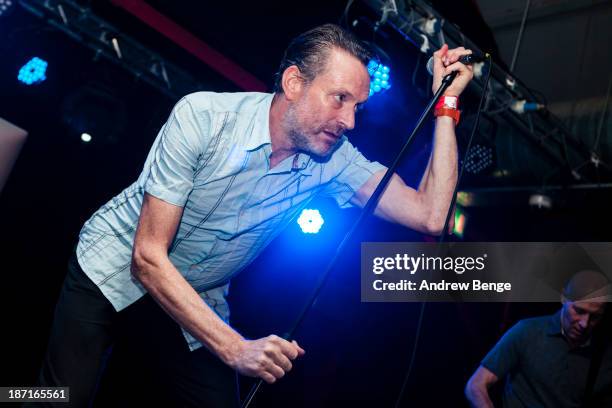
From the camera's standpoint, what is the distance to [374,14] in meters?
3.29

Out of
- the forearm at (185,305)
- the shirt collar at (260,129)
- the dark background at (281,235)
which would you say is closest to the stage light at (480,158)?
the dark background at (281,235)

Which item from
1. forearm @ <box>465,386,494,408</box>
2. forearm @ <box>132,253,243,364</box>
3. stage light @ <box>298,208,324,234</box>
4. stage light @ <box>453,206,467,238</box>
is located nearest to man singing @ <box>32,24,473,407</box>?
forearm @ <box>132,253,243,364</box>

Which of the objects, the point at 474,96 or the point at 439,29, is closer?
the point at 439,29

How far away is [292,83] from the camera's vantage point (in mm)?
1927

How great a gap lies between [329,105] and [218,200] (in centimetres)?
54

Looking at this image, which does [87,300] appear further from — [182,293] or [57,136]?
[57,136]

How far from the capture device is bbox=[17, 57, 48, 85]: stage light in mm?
3826

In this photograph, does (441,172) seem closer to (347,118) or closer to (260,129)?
(347,118)

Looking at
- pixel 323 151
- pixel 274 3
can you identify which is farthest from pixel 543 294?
pixel 323 151

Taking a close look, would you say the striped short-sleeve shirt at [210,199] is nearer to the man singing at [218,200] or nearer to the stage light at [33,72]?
the man singing at [218,200]

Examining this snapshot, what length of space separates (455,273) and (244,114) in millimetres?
4145

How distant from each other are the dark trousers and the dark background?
1627 millimetres

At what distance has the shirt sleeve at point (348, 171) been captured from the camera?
199cm

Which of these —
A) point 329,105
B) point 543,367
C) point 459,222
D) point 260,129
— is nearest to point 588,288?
point 543,367
